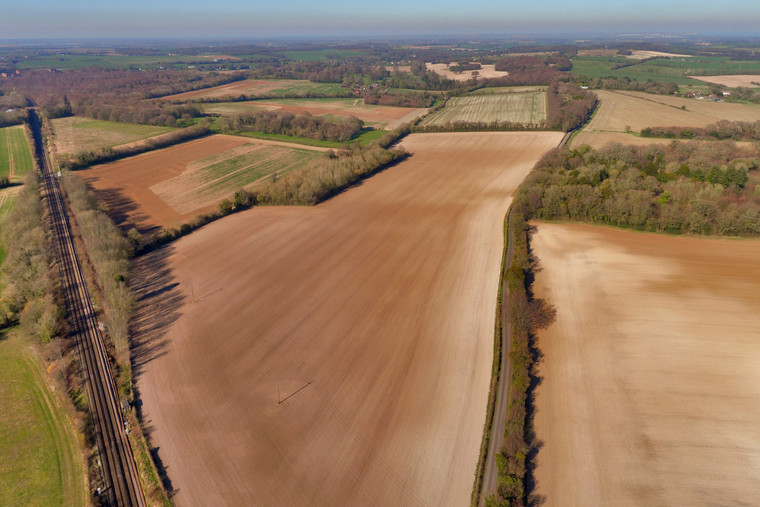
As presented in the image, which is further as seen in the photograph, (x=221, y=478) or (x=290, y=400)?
(x=290, y=400)

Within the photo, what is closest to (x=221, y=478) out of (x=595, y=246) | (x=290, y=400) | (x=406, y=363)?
(x=290, y=400)

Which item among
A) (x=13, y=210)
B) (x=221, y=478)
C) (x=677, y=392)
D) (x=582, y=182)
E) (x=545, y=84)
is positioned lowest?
(x=221, y=478)

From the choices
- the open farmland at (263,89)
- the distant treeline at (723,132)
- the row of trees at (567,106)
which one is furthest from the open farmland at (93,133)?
the distant treeline at (723,132)

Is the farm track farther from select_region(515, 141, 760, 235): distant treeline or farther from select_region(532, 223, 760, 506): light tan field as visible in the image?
select_region(515, 141, 760, 235): distant treeline

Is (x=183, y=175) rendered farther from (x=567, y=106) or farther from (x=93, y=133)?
(x=567, y=106)

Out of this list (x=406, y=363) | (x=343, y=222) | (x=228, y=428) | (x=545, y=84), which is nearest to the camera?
(x=228, y=428)

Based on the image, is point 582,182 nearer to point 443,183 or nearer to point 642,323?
point 443,183
